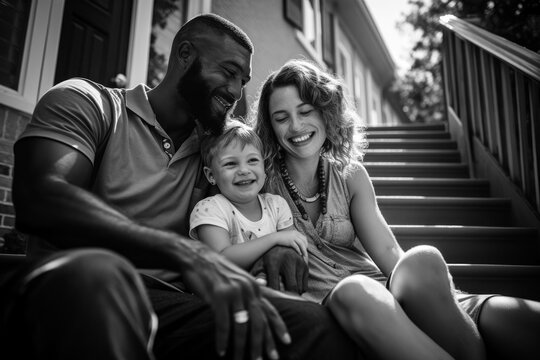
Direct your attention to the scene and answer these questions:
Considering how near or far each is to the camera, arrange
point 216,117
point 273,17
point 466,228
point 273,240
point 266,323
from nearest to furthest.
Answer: point 266,323, point 273,240, point 216,117, point 466,228, point 273,17

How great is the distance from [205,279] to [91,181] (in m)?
0.89

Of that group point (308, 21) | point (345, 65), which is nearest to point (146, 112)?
point (308, 21)

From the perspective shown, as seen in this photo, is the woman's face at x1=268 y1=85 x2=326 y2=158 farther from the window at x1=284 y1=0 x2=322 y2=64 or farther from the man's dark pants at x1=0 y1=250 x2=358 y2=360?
the window at x1=284 y1=0 x2=322 y2=64

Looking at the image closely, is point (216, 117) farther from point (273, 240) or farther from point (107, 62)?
point (107, 62)

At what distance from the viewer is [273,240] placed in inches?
61.6

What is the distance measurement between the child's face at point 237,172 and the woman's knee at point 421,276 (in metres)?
0.70

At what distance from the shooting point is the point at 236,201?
1869 mm

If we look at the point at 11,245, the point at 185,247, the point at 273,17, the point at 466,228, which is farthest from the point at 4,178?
the point at 273,17

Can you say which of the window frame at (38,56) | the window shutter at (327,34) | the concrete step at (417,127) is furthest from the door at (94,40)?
the window shutter at (327,34)

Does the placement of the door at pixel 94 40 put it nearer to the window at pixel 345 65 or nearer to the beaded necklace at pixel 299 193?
the beaded necklace at pixel 299 193

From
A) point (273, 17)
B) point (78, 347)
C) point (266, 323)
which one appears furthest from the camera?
point (273, 17)

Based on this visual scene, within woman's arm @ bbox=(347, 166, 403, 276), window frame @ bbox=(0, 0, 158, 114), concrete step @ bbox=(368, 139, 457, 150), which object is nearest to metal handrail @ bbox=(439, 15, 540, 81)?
concrete step @ bbox=(368, 139, 457, 150)

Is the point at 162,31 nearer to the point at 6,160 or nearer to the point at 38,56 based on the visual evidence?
the point at 38,56

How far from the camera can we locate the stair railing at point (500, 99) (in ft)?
9.27
